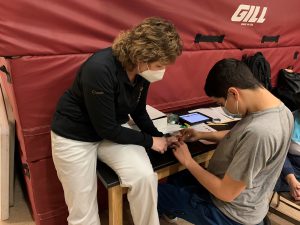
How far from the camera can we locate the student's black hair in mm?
1031

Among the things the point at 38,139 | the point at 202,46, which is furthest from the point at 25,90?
the point at 202,46

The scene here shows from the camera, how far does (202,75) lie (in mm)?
2025

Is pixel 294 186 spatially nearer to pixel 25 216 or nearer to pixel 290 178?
pixel 290 178

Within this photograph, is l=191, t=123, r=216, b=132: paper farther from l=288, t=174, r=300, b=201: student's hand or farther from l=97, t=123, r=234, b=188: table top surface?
l=288, t=174, r=300, b=201: student's hand

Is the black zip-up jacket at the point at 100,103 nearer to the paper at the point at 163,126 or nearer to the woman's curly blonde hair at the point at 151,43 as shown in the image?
the woman's curly blonde hair at the point at 151,43

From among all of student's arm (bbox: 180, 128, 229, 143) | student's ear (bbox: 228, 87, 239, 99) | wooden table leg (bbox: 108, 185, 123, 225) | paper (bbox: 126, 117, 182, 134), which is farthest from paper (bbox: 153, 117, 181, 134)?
student's ear (bbox: 228, 87, 239, 99)

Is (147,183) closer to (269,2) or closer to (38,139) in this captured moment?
(38,139)

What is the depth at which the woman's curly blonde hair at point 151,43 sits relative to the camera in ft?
3.48

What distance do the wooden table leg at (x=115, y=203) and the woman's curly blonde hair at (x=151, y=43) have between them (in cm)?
56

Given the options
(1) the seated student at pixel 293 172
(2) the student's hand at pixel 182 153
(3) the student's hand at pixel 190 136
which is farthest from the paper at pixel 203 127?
(1) the seated student at pixel 293 172

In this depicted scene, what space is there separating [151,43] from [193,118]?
82 cm

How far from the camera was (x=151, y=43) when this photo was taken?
1.06 metres

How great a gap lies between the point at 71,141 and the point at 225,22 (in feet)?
4.55

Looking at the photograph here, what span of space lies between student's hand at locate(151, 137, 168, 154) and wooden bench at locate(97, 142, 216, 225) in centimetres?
4
